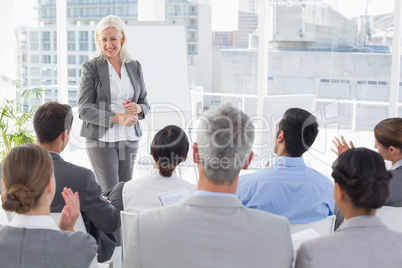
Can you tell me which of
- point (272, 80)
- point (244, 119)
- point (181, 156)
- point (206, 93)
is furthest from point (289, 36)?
point (244, 119)

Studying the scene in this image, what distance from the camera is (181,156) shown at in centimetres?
240

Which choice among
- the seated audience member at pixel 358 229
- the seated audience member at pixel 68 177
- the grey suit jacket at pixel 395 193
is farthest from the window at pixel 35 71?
the seated audience member at pixel 358 229

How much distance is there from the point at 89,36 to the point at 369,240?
17.4 ft

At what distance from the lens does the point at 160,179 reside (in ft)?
7.61

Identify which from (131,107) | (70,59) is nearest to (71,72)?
(70,59)

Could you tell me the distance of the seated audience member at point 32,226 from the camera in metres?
1.55

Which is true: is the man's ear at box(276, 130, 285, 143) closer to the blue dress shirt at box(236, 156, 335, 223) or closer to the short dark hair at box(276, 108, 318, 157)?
the short dark hair at box(276, 108, 318, 157)

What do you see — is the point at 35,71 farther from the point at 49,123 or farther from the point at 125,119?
the point at 49,123

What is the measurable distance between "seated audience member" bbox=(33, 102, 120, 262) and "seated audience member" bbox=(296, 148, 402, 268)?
3.67ft

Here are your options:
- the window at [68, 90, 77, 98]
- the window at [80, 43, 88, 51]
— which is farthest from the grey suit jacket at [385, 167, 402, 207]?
the window at [68, 90, 77, 98]

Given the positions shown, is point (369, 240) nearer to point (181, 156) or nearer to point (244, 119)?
point (244, 119)

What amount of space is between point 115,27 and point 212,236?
248 cm

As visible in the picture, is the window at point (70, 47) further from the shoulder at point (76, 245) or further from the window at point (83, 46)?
the shoulder at point (76, 245)

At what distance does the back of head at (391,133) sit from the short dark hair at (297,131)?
1.56ft
